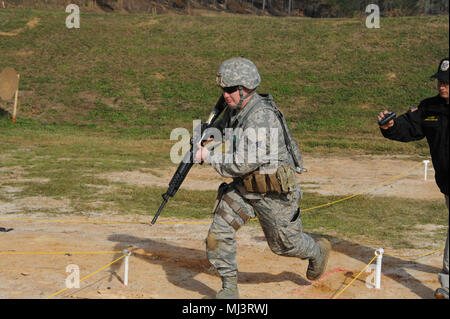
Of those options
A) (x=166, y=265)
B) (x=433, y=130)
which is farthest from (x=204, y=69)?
(x=433, y=130)

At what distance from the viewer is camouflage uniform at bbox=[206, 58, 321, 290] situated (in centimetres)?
507

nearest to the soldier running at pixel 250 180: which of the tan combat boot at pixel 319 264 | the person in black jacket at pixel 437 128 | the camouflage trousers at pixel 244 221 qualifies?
A: the camouflage trousers at pixel 244 221

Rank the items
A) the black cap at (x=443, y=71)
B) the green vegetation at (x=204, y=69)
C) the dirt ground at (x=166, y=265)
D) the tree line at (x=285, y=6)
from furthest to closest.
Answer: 1. the tree line at (x=285, y=6)
2. the green vegetation at (x=204, y=69)
3. the dirt ground at (x=166, y=265)
4. the black cap at (x=443, y=71)

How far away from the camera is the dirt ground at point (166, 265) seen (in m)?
5.62

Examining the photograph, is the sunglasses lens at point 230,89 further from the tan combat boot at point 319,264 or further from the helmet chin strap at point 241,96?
the tan combat boot at point 319,264

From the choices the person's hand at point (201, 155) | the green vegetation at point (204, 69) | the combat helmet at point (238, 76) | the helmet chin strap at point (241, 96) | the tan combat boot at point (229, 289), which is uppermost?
the green vegetation at point (204, 69)

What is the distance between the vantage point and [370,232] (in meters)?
8.35

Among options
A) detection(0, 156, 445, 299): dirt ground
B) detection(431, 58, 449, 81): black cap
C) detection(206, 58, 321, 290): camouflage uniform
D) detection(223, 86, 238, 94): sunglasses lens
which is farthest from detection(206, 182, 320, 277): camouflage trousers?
detection(431, 58, 449, 81): black cap

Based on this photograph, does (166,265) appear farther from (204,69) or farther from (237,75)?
(204,69)

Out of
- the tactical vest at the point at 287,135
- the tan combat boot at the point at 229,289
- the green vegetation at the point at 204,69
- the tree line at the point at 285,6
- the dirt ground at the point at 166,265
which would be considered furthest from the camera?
the tree line at the point at 285,6

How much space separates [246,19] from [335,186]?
950 inches

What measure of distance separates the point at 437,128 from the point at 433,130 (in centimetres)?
6

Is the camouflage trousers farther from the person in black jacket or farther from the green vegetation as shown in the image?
the green vegetation
